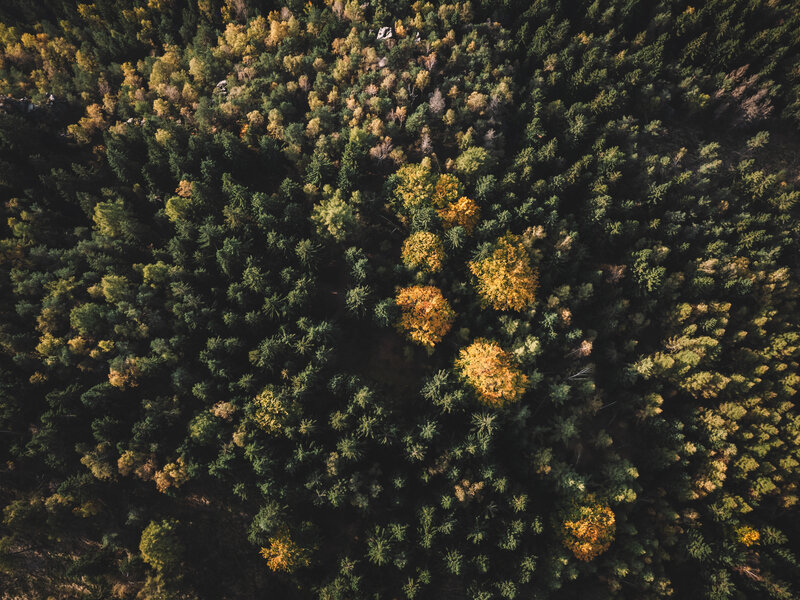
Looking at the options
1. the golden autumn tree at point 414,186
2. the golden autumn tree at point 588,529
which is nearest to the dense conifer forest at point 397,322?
the golden autumn tree at point 588,529

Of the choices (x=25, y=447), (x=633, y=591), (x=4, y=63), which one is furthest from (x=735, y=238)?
(x=4, y=63)

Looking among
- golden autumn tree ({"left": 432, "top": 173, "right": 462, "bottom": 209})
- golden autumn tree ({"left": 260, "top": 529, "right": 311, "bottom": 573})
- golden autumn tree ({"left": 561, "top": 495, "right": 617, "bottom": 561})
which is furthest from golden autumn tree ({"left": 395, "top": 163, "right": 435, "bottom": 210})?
golden autumn tree ({"left": 561, "top": 495, "right": 617, "bottom": 561})

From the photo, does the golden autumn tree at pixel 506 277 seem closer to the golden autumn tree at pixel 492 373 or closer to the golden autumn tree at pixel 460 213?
the golden autumn tree at pixel 460 213

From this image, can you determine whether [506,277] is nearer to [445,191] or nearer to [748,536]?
[445,191]

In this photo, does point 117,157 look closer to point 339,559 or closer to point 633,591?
point 339,559

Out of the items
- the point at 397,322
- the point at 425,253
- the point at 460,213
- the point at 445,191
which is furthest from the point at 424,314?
the point at 445,191

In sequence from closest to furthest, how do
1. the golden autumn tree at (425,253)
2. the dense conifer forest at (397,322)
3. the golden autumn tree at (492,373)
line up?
the dense conifer forest at (397,322), the golden autumn tree at (492,373), the golden autumn tree at (425,253)
